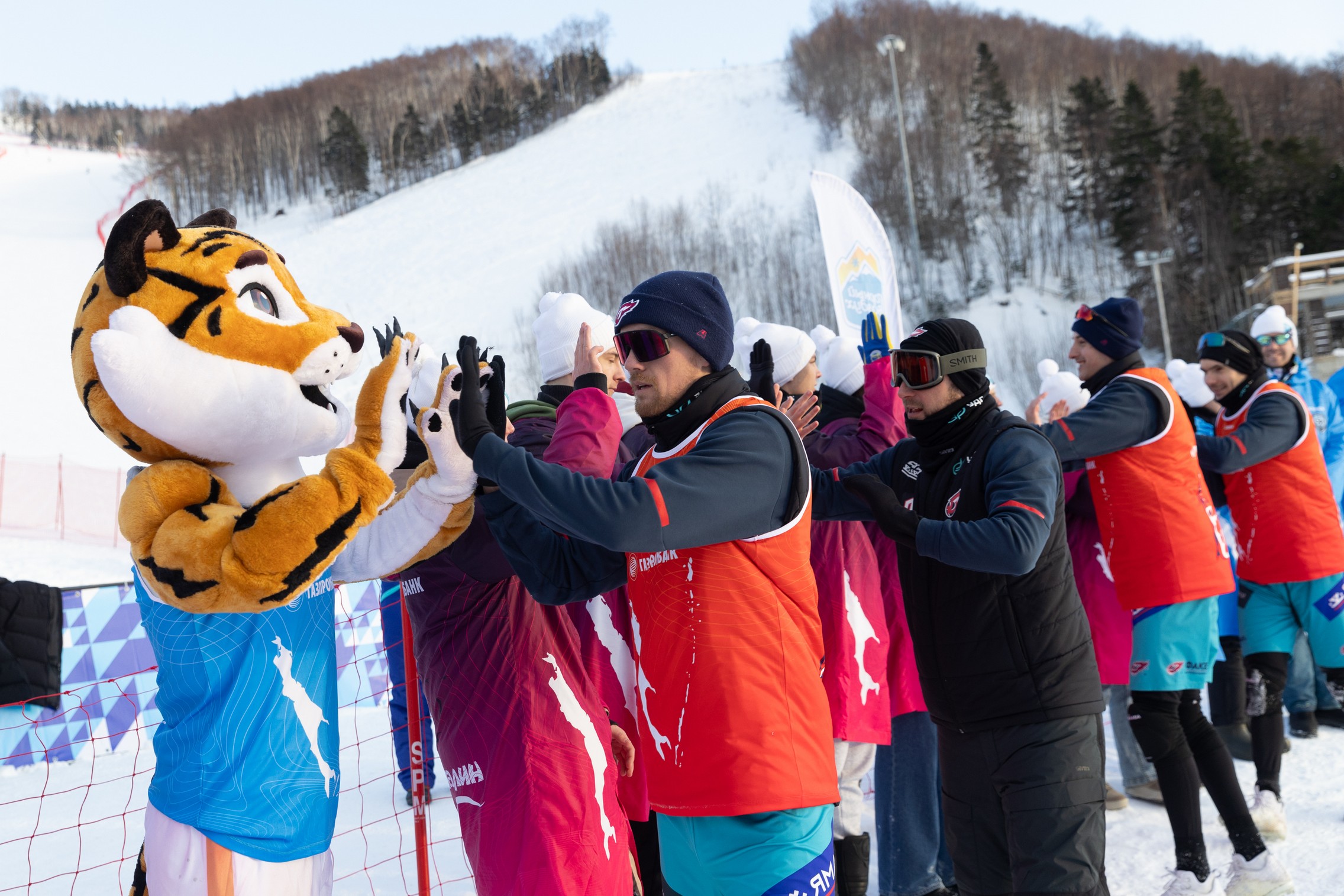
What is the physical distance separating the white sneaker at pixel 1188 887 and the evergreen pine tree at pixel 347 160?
53.3m

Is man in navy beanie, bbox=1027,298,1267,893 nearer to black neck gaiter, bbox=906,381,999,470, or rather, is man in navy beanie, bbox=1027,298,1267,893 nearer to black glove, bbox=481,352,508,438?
black neck gaiter, bbox=906,381,999,470

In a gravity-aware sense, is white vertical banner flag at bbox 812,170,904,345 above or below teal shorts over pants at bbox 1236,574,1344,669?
above

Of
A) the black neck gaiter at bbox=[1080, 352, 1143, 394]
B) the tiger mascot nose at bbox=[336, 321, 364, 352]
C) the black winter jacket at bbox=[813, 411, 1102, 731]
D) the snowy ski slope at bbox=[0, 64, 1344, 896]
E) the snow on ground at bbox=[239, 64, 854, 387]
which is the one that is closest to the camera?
the tiger mascot nose at bbox=[336, 321, 364, 352]

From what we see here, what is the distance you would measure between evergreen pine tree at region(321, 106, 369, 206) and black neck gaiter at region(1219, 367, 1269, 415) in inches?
2054

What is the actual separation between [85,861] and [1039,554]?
4.86 m

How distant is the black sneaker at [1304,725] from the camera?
5.66 m

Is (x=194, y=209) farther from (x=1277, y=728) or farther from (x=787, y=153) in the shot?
(x=1277, y=728)

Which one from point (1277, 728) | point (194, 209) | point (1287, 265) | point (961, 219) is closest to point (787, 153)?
point (961, 219)

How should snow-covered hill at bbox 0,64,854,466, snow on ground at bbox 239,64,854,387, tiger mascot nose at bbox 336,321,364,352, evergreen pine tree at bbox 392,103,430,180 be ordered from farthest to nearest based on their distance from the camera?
evergreen pine tree at bbox 392,103,430,180 → snow on ground at bbox 239,64,854,387 → snow-covered hill at bbox 0,64,854,466 → tiger mascot nose at bbox 336,321,364,352

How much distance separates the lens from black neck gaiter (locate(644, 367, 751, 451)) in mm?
2217

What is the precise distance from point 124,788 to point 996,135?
1731 inches

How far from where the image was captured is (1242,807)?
12.1 ft

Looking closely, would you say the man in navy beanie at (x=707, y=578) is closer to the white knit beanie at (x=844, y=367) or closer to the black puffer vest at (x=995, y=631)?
the black puffer vest at (x=995, y=631)

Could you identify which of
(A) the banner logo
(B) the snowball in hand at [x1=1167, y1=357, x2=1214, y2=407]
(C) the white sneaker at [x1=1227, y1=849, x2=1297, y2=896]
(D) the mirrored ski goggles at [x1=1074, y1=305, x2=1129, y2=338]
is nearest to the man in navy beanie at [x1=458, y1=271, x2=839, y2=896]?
(D) the mirrored ski goggles at [x1=1074, y1=305, x2=1129, y2=338]
